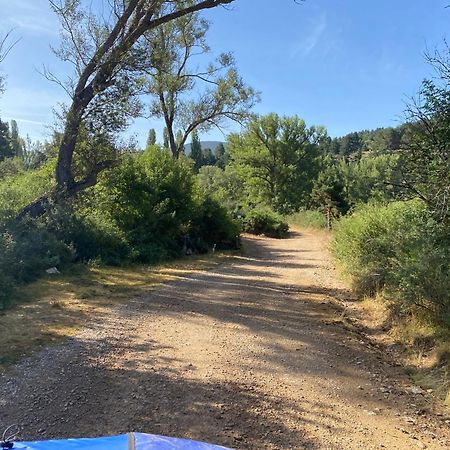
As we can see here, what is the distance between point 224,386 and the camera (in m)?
4.77

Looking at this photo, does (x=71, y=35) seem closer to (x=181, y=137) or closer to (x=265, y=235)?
(x=181, y=137)

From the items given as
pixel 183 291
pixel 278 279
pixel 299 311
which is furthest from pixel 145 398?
pixel 278 279

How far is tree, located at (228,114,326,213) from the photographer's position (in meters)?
53.0

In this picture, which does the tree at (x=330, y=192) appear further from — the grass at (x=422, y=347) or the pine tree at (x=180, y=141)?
the grass at (x=422, y=347)

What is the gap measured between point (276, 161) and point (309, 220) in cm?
1574

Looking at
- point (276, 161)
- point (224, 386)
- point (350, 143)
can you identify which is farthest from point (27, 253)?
point (350, 143)

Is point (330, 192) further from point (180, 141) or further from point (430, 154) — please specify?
point (430, 154)

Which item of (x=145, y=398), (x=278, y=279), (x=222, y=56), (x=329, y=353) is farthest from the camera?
(x=222, y=56)

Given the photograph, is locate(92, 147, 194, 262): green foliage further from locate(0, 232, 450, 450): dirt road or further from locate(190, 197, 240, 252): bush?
locate(0, 232, 450, 450): dirt road

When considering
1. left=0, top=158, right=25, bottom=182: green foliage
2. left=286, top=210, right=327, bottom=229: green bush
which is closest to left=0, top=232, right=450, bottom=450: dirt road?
left=0, top=158, right=25, bottom=182: green foliage

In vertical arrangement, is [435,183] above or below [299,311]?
above

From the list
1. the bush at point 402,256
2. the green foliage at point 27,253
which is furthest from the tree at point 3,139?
the bush at point 402,256

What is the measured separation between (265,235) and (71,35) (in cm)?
2015

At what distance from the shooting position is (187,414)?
162 inches
